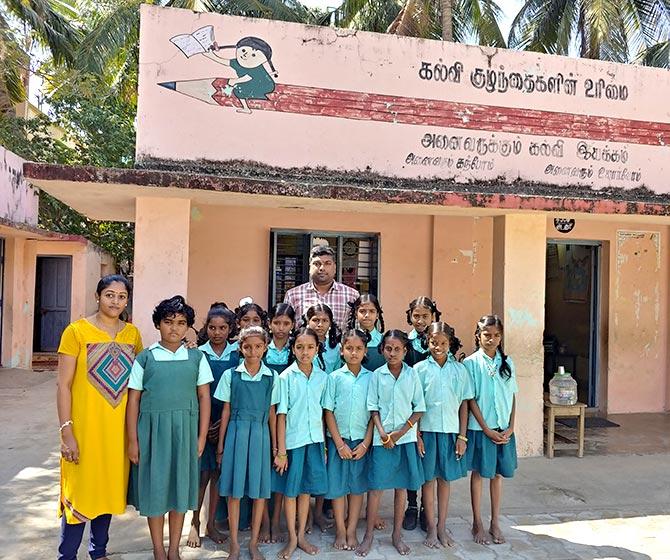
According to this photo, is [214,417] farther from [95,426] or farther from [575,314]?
[575,314]

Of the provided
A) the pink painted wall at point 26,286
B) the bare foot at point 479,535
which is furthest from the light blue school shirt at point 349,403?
the pink painted wall at point 26,286

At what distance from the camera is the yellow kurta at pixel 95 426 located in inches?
122

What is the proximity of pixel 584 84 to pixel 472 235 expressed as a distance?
1.88 meters

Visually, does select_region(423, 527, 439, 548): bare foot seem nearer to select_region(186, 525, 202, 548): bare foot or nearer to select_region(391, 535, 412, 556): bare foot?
select_region(391, 535, 412, 556): bare foot

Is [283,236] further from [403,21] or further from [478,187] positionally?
[403,21]

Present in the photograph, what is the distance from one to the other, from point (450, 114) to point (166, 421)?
12.3 feet

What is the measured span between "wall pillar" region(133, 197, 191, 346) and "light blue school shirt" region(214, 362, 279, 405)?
143 cm

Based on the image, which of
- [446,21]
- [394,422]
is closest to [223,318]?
[394,422]

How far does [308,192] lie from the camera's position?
4.47 metres

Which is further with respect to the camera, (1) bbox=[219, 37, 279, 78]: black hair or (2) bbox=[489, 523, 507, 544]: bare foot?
(1) bbox=[219, 37, 279, 78]: black hair

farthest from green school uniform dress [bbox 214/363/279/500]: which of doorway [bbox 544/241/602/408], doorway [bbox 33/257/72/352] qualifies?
doorway [bbox 33/257/72/352]

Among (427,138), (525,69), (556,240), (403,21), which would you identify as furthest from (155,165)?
(403,21)

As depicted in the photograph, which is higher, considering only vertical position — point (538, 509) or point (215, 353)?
point (215, 353)

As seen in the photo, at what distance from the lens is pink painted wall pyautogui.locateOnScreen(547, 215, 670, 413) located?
23.9 feet
